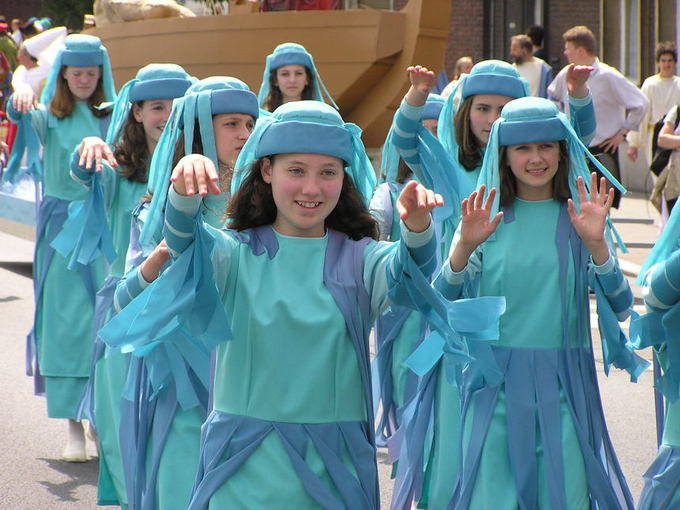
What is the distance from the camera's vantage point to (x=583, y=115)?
18.9 ft

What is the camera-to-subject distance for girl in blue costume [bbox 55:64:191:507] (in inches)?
224

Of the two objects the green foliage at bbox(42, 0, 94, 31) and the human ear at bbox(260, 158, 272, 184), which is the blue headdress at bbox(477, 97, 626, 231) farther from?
the green foliage at bbox(42, 0, 94, 31)

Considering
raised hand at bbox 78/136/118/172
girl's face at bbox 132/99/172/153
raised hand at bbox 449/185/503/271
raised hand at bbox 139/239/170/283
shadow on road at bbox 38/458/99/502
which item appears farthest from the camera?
shadow on road at bbox 38/458/99/502

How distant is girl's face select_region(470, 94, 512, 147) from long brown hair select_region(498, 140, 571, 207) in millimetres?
1116

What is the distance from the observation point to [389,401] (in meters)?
6.70

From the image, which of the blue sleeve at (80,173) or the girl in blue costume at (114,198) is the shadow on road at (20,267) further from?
the blue sleeve at (80,173)

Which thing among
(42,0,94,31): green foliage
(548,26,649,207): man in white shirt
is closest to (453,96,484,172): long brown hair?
(548,26,649,207): man in white shirt

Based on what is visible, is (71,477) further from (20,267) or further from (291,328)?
(20,267)

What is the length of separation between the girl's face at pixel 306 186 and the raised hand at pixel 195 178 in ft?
1.07

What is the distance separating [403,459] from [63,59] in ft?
9.96

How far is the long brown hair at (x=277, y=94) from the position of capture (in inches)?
317

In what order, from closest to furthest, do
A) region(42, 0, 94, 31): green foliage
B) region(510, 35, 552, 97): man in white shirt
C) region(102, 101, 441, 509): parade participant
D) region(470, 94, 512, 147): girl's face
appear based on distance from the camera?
region(102, 101, 441, 509): parade participant → region(470, 94, 512, 147): girl's face → region(510, 35, 552, 97): man in white shirt → region(42, 0, 94, 31): green foliage

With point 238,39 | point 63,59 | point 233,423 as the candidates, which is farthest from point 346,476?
point 238,39

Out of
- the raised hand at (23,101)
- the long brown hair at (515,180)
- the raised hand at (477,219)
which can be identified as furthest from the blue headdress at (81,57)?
the raised hand at (477,219)
